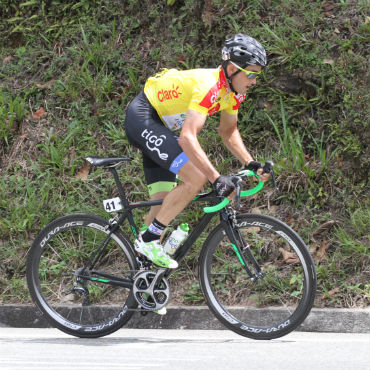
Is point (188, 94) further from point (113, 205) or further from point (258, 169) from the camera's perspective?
point (113, 205)

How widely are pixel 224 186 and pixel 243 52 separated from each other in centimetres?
106

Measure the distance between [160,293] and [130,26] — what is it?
4.92 meters

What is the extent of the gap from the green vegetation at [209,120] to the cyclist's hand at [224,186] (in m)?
1.61

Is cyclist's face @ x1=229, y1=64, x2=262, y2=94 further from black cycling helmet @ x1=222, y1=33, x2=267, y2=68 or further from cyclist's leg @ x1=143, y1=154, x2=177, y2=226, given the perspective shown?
cyclist's leg @ x1=143, y1=154, x2=177, y2=226

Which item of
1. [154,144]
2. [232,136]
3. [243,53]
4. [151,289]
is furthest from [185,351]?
[243,53]

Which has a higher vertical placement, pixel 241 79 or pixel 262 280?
pixel 241 79

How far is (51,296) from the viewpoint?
744 cm

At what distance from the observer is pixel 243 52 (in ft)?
19.0

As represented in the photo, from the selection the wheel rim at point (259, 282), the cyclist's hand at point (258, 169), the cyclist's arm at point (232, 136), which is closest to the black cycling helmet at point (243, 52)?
the cyclist's arm at point (232, 136)

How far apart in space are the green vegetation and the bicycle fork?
1277 millimetres

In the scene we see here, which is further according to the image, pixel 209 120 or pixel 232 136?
pixel 209 120

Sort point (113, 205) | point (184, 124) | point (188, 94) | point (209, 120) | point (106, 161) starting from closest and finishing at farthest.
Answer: point (184, 124) < point (188, 94) < point (106, 161) < point (113, 205) < point (209, 120)

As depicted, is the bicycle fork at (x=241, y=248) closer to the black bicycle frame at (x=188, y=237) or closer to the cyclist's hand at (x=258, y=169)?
the black bicycle frame at (x=188, y=237)

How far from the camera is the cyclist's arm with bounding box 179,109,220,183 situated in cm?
558
